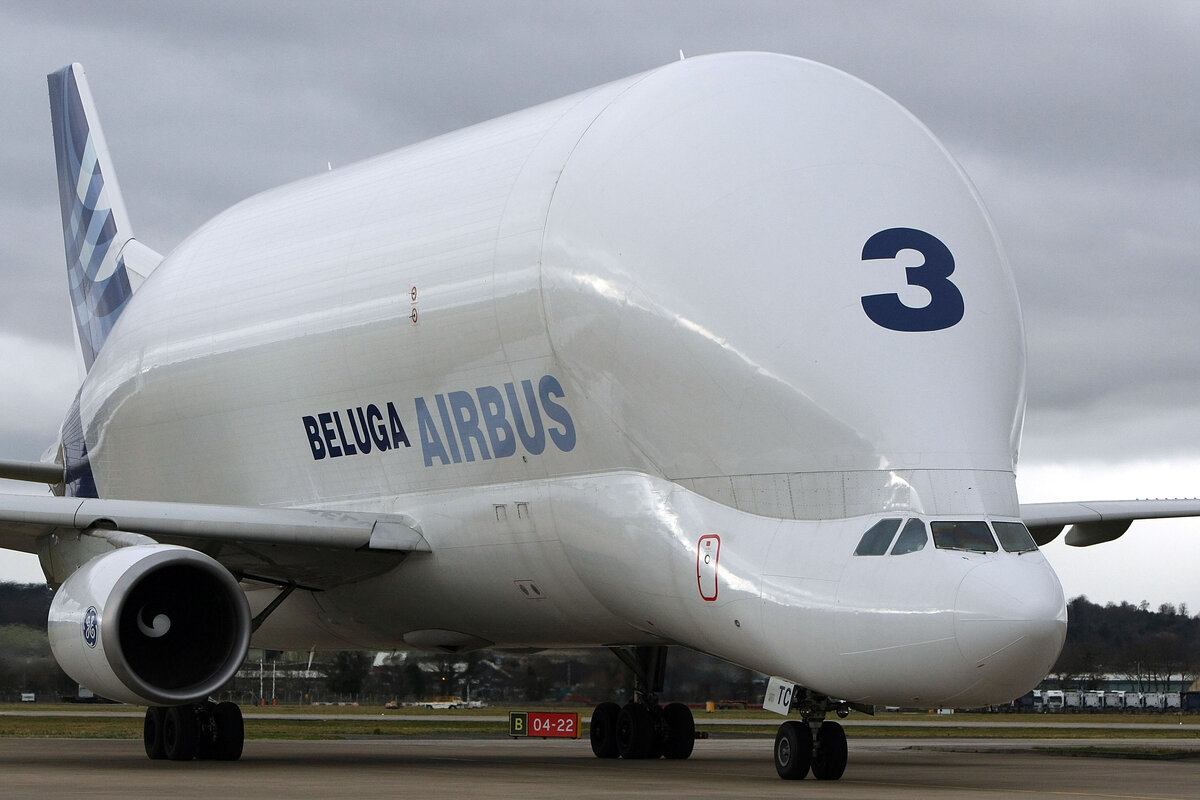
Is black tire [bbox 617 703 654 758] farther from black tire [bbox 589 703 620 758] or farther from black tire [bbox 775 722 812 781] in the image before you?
black tire [bbox 775 722 812 781]

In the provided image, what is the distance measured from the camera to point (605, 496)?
16844mm

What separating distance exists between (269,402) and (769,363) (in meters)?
7.90

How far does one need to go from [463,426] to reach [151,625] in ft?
12.5

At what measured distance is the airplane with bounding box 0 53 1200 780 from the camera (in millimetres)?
14617

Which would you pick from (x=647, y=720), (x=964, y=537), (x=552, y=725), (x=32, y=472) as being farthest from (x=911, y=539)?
(x=552, y=725)

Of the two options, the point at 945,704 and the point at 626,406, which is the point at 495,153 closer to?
the point at 626,406

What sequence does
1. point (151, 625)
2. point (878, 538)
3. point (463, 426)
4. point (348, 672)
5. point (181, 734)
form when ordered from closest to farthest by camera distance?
point (878, 538) → point (151, 625) → point (463, 426) → point (181, 734) → point (348, 672)

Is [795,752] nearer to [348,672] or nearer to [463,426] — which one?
Answer: [463,426]

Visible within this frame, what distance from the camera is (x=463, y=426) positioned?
18422 millimetres

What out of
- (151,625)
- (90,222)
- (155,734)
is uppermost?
(90,222)

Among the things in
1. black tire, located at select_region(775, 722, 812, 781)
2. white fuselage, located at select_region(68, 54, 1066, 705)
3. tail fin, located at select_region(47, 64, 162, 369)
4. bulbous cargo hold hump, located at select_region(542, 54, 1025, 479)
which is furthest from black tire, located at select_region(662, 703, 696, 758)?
tail fin, located at select_region(47, 64, 162, 369)

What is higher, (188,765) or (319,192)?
(319,192)

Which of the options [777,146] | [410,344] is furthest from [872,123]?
[410,344]

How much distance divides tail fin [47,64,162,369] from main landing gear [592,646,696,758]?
1132cm
